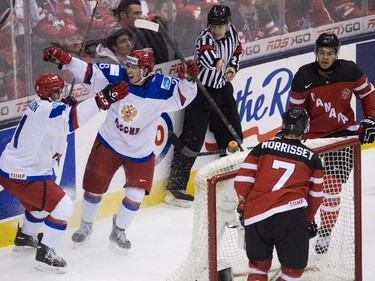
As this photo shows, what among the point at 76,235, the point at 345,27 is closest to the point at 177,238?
the point at 76,235

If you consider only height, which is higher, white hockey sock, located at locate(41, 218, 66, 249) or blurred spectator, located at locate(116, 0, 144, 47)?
blurred spectator, located at locate(116, 0, 144, 47)

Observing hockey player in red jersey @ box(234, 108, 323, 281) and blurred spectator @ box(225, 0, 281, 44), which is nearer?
hockey player in red jersey @ box(234, 108, 323, 281)

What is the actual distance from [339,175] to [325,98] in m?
0.55

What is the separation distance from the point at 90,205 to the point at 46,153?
539 mm

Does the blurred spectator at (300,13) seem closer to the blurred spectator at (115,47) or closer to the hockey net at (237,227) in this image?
the blurred spectator at (115,47)

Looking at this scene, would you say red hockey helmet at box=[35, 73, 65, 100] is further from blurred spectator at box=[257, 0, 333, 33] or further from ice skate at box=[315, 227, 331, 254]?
blurred spectator at box=[257, 0, 333, 33]

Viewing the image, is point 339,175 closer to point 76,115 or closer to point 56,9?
point 76,115

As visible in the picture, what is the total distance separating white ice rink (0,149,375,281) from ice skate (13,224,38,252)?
5 centimetres

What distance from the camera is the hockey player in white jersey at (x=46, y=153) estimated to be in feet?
18.4

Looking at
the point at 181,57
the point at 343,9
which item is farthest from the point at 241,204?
the point at 343,9

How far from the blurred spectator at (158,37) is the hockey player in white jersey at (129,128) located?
650mm

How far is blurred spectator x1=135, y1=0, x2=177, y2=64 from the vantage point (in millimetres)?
6691

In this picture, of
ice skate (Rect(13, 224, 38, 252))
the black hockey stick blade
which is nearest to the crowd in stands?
the black hockey stick blade

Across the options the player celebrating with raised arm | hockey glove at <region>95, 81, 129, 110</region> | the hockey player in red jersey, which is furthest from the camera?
the player celebrating with raised arm
